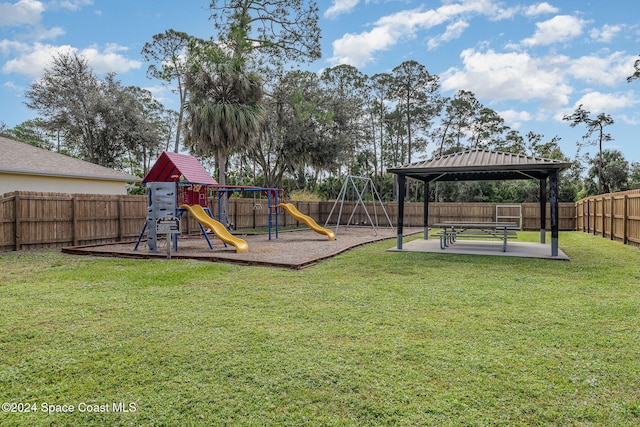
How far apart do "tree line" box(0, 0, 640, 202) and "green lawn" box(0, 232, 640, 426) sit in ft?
40.6

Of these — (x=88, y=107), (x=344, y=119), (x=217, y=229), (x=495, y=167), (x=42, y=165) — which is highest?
(x=88, y=107)

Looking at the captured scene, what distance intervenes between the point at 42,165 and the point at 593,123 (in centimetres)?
3546

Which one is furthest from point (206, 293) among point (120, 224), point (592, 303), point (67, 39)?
point (67, 39)

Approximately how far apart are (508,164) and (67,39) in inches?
913

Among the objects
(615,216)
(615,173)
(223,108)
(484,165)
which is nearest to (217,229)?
(484,165)

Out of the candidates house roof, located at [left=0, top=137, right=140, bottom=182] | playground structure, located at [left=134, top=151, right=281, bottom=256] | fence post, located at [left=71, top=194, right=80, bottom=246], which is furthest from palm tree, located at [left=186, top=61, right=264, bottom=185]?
fence post, located at [left=71, top=194, right=80, bottom=246]

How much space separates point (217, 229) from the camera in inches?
408

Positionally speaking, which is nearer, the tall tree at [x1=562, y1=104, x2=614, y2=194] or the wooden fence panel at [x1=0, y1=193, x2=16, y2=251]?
the wooden fence panel at [x1=0, y1=193, x2=16, y2=251]

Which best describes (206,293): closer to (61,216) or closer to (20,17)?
(61,216)

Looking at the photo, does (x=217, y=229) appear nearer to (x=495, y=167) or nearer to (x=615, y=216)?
(x=495, y=167)

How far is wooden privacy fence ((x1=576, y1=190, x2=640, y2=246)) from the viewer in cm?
1075

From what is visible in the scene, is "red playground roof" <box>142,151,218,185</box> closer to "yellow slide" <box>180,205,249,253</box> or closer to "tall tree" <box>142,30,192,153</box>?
"yellow slide" <box>180,205,249,253</box>

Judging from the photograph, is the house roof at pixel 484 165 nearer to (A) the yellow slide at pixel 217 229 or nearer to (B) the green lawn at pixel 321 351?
(B) the green lawn at pixel 321 351

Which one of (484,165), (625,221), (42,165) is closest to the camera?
(484,165)
